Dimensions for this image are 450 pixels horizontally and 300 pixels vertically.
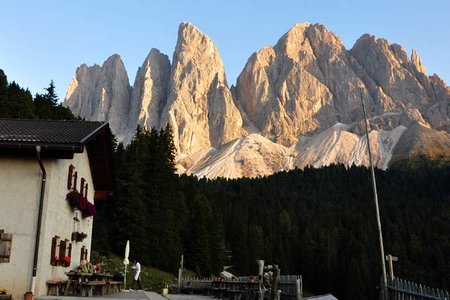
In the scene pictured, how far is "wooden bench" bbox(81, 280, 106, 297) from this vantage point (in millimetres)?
20444

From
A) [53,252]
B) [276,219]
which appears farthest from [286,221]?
[53,252]

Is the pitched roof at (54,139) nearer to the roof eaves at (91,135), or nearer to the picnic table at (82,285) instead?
the roof eaves at (91,135)

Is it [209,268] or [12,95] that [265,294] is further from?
[12,95]

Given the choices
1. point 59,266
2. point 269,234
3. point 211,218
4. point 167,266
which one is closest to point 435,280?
point 269,234

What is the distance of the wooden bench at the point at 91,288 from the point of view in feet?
67.1

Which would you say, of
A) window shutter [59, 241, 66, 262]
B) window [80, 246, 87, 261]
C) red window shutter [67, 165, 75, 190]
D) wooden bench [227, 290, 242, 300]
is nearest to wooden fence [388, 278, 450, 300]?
wooden bench [227, 290, 242, 300]

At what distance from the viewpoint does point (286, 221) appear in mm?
137625

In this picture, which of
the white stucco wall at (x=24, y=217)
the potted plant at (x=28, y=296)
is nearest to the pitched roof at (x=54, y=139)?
the white stucco wall at (x=24, y=217)

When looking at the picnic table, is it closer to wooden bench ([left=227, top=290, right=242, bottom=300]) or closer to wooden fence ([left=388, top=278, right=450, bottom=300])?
wooden bench ([left=227, top=290, right=242, bottom=300])

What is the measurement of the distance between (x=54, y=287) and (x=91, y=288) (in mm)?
1572

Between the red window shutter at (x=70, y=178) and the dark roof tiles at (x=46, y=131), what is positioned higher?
the dark roof tiles at (x=46, y=131)

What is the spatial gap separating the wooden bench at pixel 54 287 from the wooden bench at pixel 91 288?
93cm

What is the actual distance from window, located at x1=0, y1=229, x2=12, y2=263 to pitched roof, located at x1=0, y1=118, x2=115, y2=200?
307 centimetres

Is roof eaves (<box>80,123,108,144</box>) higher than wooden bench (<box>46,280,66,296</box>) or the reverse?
higher
